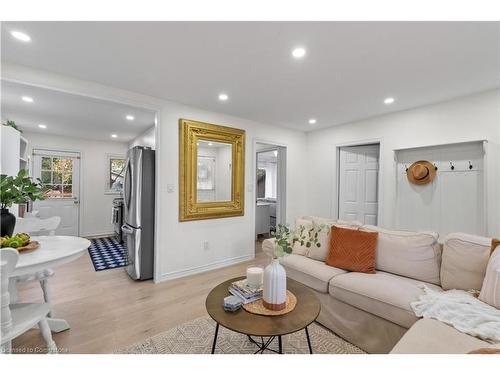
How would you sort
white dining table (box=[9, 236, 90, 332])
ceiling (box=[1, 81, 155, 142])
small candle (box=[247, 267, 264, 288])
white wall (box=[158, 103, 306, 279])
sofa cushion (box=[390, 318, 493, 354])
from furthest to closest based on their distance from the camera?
white wall (box=[158, 103, 306, 279])
ceiling (box=[1, 81, 155, 142])
small candle (box=[247, 267, 264, 288])
white dining table (box=[9, 236, 90, 332])
sofa cushion (box=[390, 318, 493, 354])

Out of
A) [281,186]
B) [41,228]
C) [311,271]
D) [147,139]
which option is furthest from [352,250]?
[147,139]

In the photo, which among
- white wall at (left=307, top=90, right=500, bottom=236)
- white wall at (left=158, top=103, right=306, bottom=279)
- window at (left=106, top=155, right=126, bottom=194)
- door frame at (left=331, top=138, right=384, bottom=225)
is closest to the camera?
white wall at (left=307, top=90, right=500, bottom=236)

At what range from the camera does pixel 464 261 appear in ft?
5.75

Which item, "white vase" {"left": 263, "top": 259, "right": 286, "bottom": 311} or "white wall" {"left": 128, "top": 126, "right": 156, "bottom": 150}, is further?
"white wall" {"left": 128, "top": 126, "right": 156, "bottom": 150}

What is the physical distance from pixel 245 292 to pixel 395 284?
47.7 inches

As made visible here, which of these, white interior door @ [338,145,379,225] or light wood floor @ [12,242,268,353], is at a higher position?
white interior door @ [338,145,379,225]

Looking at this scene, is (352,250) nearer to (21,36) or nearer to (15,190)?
(15,190)

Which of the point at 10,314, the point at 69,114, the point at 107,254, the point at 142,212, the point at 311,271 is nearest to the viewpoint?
the point at 10,314

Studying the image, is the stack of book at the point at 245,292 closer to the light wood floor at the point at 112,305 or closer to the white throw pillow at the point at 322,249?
the light wood floor at the point at 112,305

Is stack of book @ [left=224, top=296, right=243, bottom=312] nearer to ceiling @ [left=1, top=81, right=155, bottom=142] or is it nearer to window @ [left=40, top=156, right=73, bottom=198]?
ceiling @ [left=1, top=81, right=155, bottom=142]

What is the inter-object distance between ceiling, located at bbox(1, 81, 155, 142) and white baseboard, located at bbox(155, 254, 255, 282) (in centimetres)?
233

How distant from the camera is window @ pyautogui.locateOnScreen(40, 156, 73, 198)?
502cm

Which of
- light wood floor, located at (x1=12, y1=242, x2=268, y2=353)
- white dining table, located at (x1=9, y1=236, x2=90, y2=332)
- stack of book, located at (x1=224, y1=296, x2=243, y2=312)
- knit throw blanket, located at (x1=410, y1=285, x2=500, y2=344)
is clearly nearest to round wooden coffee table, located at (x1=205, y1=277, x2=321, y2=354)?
stack of book, located at (x1=224, y1=296, x2=243, y2=312)

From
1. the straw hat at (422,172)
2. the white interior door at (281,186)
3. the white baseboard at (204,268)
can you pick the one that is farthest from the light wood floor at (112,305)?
the straw hat at (422,172)
